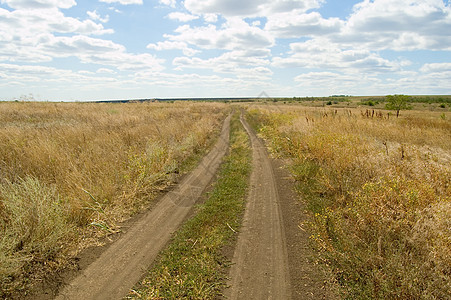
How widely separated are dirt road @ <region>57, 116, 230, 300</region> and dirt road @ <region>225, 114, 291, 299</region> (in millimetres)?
1487

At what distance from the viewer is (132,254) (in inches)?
162

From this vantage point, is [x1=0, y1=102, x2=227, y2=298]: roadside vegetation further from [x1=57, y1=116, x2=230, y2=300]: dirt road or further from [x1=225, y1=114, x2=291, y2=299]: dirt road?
[x1=225, y1=114, x2=291, y2=299]: dirt road

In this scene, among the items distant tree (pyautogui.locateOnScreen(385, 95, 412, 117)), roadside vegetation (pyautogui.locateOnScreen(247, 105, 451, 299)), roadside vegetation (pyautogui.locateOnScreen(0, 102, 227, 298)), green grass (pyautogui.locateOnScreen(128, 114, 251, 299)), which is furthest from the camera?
distant tree (pyautogui.locateOnScreen(385, 95, 412, 117))

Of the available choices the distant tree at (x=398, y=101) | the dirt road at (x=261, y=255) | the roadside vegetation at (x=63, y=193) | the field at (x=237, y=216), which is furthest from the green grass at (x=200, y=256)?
the distant tree at (x=398, y=101)

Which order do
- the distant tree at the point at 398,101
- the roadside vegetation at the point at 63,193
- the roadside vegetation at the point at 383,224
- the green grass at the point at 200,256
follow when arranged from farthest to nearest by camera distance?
the distant tree at the point at 398,101
the roadside vegetation at the point at 63,193
the green grass at the point at 200,256
the roadside vegetation at the point at 383,224

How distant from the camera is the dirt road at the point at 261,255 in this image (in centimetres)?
328

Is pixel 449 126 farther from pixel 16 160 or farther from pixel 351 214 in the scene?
pixel 16 160

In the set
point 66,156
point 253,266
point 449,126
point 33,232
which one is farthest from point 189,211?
point 449,126

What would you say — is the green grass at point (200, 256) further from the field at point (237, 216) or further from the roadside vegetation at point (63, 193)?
the roadside vegetation at point (63, 193)

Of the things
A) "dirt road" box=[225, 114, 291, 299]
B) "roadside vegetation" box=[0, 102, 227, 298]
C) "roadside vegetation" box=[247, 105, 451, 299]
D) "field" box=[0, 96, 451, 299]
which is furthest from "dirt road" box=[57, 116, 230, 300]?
"roadside vegetation" box=[247, 105, 451, 299]

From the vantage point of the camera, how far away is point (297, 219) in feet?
17.4

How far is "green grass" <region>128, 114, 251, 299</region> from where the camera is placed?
3.25 meters

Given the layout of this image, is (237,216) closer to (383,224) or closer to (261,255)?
(261,255)

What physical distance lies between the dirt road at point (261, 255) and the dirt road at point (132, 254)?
149cm
